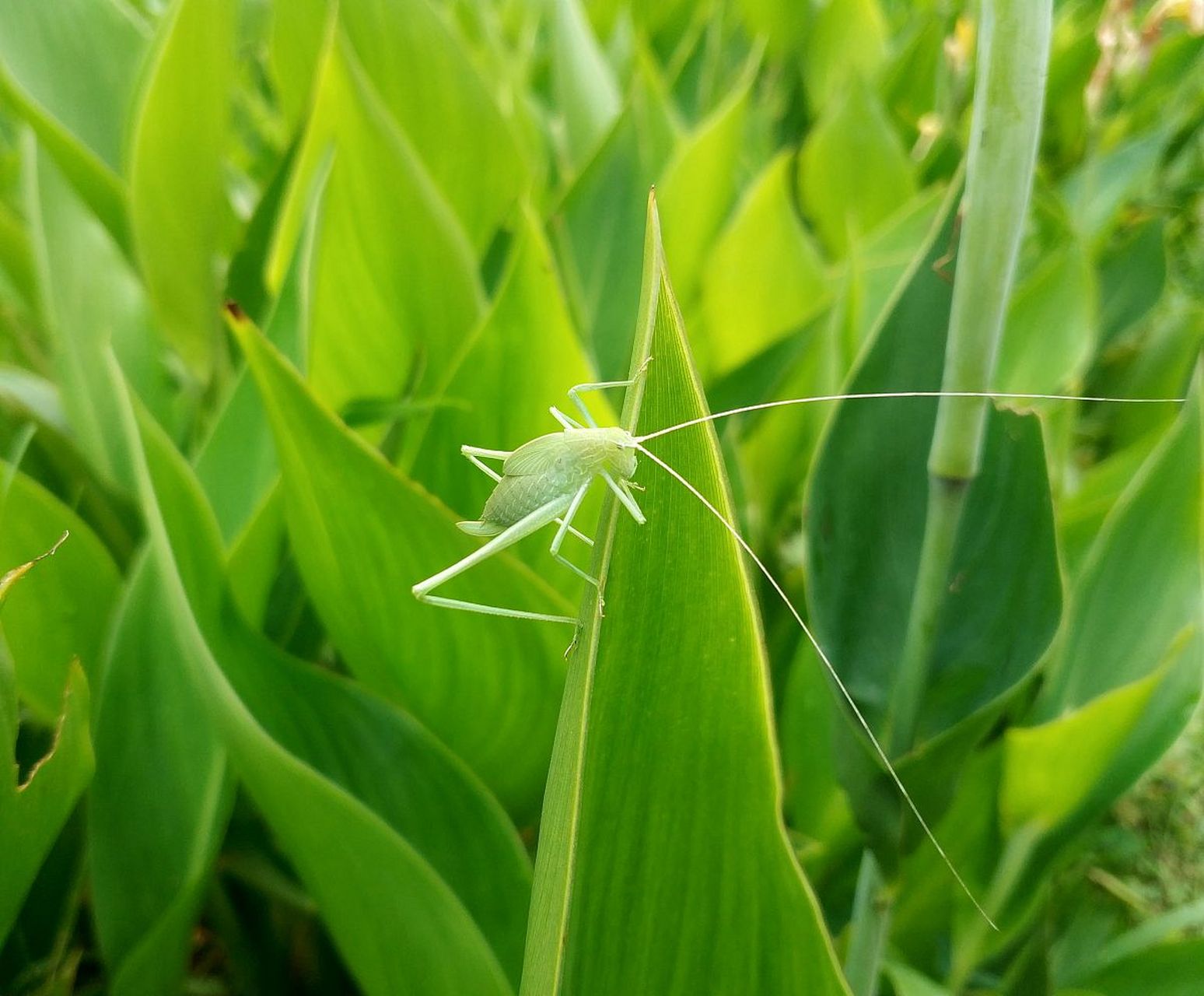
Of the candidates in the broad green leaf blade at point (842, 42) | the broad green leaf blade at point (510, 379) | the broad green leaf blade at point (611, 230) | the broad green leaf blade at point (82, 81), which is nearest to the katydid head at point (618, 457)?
the broad green leaf blade at point (510, 379)

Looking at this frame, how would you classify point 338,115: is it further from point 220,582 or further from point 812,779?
point 812,779

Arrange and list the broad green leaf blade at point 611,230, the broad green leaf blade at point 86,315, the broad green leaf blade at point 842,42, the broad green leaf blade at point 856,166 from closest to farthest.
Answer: the broad green leaf blade at point 86,315
the broad green leaf blade at point 611,230
the broad green leaf blade at point 856,166
the broad green leaf blade at point 842,42

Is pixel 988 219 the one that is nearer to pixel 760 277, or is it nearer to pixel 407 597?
pixel 407 597

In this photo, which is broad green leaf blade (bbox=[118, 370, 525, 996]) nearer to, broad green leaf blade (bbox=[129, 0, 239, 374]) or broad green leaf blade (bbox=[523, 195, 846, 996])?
broad green leaf blade (bbox=[523, 195, 846, 996])

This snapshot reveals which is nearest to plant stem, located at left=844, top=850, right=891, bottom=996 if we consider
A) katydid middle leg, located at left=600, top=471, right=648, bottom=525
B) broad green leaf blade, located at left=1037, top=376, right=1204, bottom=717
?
broad green leaf blade, located at left=1037, top=376, right=1204, bottom=717

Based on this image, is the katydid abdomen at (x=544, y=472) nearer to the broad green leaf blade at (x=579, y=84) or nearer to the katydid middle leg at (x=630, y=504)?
the katydid middle leg at (x=630, y=504)

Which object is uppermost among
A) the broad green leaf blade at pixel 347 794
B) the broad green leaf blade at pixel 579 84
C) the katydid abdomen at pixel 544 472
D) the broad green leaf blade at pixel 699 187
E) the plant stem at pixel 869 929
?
the broad green leaf blade at pixel 579 84

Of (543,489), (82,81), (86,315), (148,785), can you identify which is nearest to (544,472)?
(543,489)
